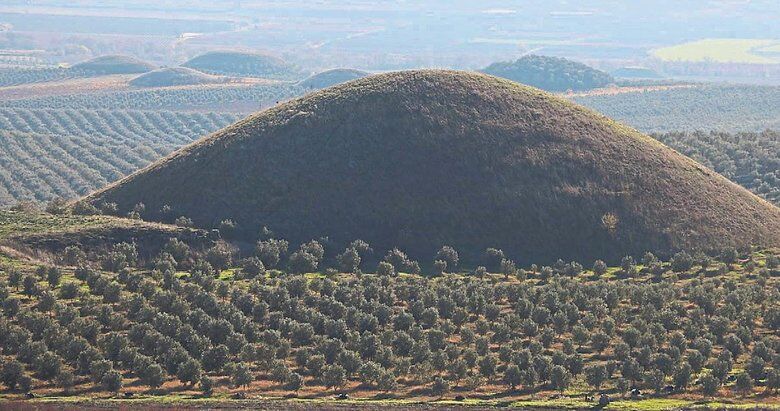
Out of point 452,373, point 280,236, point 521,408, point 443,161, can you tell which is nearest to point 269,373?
point 452,373

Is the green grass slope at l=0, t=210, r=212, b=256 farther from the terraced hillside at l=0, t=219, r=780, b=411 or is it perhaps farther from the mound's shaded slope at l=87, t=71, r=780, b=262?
the mound's shaded slope at l=87, t=71, r=780, b=262

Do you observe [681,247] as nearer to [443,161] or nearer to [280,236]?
[443,161]

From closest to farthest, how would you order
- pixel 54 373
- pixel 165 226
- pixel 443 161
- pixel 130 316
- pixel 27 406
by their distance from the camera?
pixel 27 406, pixel 54 373, pixel 130 316, pixel 165 226, pixel 443 161

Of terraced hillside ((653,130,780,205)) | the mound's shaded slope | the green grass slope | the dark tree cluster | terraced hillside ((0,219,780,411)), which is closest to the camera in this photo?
terraced hillside ((0,219,780,411))

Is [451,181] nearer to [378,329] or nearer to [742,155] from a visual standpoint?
[378,329]

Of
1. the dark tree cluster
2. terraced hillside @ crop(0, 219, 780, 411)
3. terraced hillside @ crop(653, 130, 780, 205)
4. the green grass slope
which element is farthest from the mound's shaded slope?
terraced hillside @ crop(653, 130, 780, 205)

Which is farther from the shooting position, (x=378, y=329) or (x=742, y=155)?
(x=742, y=155)

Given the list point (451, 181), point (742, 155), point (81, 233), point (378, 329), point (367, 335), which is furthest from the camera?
point (742, 155)

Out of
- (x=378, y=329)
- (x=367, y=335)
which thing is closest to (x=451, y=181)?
(x=378, y=329)
